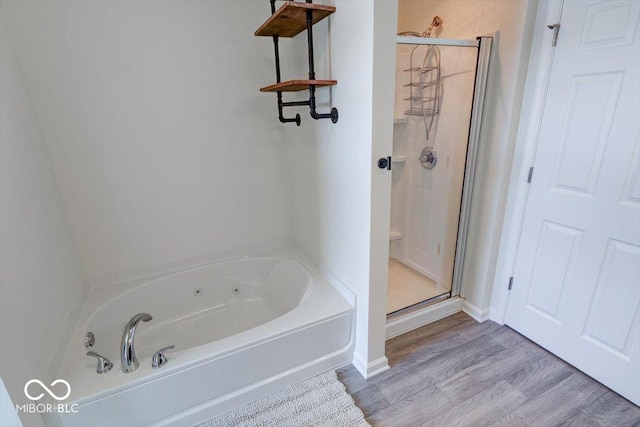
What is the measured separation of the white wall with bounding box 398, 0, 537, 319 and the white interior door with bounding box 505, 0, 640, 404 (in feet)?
0.49

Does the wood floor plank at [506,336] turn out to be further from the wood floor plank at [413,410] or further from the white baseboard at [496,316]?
the wood floor plank at [413,410]

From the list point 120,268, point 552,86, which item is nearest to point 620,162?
point 552,86

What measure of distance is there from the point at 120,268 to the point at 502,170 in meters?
2.42

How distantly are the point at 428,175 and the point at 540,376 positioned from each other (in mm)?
1463

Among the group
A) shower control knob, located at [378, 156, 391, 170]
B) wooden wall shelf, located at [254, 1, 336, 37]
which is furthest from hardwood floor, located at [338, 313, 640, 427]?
wooden wall shelf, located at [254, 1, 336, 37]

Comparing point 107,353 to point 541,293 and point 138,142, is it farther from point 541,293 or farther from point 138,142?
point 541,293

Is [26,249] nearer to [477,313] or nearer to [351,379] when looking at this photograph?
[351,379]

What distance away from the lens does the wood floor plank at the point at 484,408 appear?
145 centimetres

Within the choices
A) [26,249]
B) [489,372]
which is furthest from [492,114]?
[26,249]

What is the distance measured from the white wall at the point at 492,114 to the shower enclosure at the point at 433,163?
60mm

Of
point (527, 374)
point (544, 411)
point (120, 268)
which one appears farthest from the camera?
point (120, 268)

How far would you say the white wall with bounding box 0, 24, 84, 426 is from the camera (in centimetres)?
113

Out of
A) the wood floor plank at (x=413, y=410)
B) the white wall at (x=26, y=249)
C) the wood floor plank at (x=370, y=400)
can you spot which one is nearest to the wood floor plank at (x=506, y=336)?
the wood floor plank at (x=413, y=410)

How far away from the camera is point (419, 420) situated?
1.46 meters
